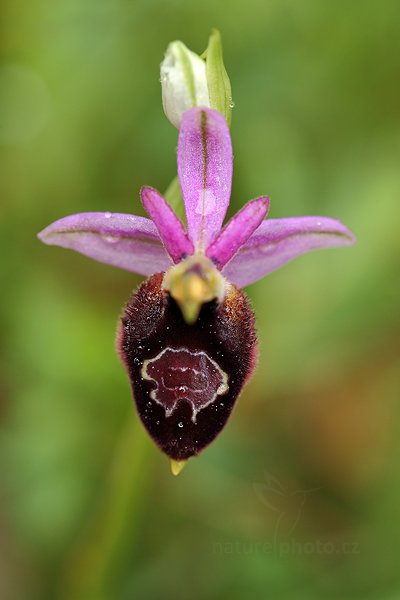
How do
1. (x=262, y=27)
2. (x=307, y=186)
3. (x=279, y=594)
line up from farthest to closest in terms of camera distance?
(x=262, y=27) < (x=307, y=186) < (x=279, y=594)

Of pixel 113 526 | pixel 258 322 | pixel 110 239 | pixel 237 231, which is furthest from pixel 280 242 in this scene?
pixel 258 322

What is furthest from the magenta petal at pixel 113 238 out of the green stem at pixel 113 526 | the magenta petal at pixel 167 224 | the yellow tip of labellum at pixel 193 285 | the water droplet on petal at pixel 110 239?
the green stem at pixel 113 526

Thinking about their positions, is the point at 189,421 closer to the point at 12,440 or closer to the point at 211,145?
the point at 211,145

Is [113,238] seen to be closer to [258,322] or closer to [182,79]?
[182,79]

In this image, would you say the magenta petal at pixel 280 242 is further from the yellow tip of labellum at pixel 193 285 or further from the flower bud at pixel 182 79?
the flower bud at pixel 182 79

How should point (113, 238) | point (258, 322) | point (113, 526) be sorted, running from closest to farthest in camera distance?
point (113, 238) < point (113, 526) < point (258, 322)

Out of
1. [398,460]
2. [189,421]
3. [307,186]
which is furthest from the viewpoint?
[307,186]

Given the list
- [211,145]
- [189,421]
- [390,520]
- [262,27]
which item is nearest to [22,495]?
[390,520]
